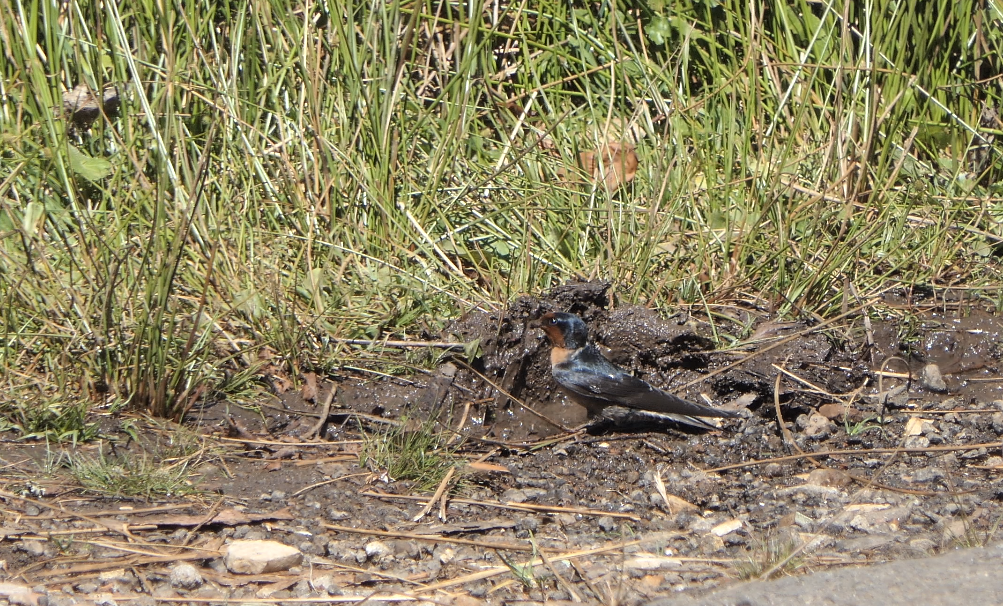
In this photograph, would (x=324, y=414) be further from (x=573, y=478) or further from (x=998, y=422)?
(x=998, y=422)

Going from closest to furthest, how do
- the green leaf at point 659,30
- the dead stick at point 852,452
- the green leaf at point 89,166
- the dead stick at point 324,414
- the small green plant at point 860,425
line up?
the dead stick at point 852,452, the dead stick at point 324,414, the small green plant at point 860,425, the green leaf at point 89,166, the green leaf at point 659,30

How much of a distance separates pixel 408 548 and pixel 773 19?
363 centimetres

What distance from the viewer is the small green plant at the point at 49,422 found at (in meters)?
3.30

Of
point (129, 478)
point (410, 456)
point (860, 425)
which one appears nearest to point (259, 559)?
point (129, 478)

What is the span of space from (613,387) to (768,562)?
1.54 m

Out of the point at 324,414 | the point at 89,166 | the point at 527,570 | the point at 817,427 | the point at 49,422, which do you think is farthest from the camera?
the point at 89,166

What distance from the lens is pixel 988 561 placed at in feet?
7.86

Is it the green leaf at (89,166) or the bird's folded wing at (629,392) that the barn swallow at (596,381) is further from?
the green leaf at (89,166)

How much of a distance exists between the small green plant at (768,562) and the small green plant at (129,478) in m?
1.48

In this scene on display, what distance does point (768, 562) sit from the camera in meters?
2.45

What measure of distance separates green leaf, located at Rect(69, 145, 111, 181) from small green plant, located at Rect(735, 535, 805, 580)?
3206 mm

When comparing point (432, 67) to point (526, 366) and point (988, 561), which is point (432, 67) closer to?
point (526, 366)

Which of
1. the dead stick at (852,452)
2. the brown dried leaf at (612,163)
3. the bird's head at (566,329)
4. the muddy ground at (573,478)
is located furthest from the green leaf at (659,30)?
the dead stick at (852,452)

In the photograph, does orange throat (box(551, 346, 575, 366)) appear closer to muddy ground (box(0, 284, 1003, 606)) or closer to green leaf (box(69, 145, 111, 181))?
muddy ground (box(0, 284, 1003, 606))
